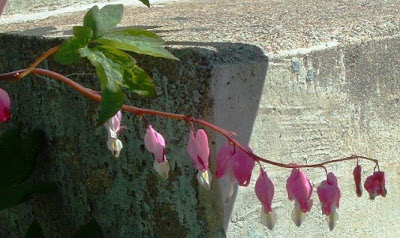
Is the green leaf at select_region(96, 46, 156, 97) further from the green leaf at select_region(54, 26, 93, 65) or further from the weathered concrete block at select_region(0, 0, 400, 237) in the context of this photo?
the weathered concrete block at select_region(0, 0, 400, 237)

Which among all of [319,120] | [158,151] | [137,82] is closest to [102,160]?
[319,120]

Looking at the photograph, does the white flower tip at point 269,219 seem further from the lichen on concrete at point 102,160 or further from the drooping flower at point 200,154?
the lichen on concrete at point 102,160

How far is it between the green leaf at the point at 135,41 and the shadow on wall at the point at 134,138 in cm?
37

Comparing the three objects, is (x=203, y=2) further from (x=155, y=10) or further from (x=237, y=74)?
(x=237, y=74)

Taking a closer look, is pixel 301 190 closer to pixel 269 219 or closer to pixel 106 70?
pixel 269 219

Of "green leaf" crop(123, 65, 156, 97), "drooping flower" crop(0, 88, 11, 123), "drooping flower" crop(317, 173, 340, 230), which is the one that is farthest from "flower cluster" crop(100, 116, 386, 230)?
"drooping flower" crop(0, 88, 11, 123)

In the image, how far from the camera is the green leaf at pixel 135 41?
1.21m

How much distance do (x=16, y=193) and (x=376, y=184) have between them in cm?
93

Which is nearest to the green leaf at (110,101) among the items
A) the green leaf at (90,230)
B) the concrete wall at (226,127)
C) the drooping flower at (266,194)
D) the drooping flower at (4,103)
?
the drooping flower at (4,103)

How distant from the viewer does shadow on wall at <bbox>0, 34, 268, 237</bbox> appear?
1.62 m

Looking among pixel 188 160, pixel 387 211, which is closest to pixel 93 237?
pixel 188 160

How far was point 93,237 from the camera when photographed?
1914 millimetres

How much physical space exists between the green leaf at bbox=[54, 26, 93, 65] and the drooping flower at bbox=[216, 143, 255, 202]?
27 cm

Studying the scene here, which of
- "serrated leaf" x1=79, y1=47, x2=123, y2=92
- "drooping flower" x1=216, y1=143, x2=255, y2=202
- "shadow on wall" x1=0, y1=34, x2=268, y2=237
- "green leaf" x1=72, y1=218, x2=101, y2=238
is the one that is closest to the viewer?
"serrated leaf" x1=79, y1=47, x2=123, y2=92
